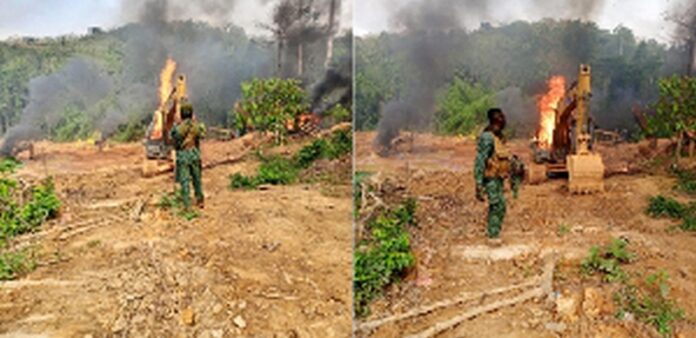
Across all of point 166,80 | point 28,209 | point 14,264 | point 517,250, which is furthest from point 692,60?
point 14,264

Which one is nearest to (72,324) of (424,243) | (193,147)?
(193,147)

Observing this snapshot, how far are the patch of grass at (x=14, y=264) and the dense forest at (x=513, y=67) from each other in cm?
286

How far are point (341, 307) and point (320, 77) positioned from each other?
6.67 ft

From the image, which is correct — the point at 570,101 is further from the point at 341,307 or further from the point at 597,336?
the point at 341,307

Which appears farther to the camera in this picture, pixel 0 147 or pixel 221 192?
pixel 221 192

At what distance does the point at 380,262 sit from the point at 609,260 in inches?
65.8

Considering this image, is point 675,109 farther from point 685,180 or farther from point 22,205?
point 22,205

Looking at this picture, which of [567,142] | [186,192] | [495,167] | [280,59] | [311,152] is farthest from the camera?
[311,152]

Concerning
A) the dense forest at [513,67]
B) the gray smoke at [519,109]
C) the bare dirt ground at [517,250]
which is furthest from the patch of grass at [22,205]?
the gray smoke at [519,109]

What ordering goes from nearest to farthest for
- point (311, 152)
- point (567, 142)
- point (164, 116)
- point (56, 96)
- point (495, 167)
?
point (495, 167), point (567, 142), point (56, 96), point (164, 116), point (311, 152)

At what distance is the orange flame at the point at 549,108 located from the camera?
5.36m

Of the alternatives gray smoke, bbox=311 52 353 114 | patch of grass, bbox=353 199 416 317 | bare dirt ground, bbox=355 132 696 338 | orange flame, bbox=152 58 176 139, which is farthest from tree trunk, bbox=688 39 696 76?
orange flame, bbox=152 58 176 139

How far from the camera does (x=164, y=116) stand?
581cm

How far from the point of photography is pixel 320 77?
6285 mm
